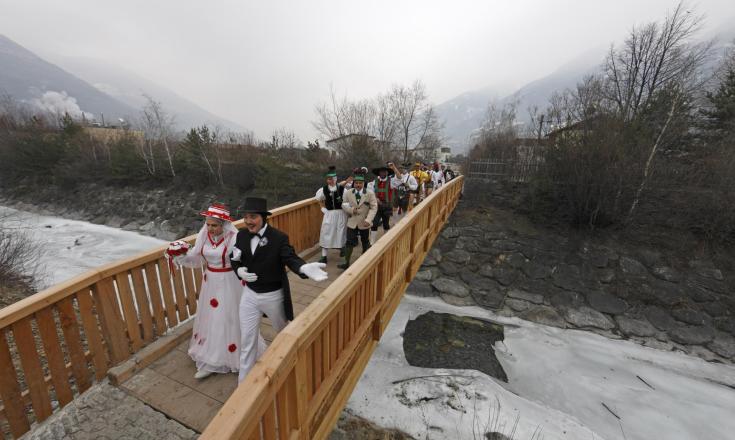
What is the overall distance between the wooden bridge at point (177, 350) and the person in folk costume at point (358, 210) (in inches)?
51.7

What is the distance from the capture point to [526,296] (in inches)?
452

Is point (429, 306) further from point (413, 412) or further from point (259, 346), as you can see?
point (259, 346)

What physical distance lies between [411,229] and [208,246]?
3260mm

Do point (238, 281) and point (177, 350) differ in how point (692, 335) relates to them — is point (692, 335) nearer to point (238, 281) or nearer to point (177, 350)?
point (238, 281)

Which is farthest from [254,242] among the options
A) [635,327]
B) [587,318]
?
[635,327]

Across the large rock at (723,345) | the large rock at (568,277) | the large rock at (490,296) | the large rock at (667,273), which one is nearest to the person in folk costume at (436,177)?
the large rock at (490,296)

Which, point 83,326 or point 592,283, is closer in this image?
point 83,326

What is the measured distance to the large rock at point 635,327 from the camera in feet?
32.0

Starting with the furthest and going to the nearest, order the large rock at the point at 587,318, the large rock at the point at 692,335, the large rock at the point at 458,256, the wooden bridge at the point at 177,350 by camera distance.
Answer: the large rock at the point at 458,256 → the large rock at the point at 587,318 → the large rock at the point at 692,335 → the wooden bridge at the point at 177,350

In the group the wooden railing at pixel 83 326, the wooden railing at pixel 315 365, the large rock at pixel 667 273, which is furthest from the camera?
the large rock at pixel 667 273

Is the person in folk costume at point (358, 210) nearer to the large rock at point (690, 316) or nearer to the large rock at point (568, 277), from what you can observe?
the large rock at point (568, 277)

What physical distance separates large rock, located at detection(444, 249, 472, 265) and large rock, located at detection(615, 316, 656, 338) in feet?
18.7

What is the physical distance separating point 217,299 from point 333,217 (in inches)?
112

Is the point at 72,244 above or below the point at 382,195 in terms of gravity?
below
